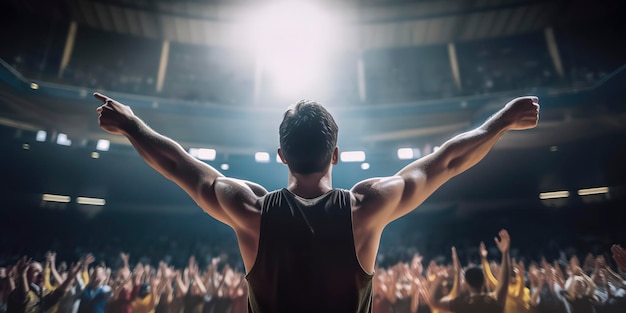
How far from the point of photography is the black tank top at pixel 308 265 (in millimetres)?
814

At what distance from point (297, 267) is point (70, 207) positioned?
9036 mm

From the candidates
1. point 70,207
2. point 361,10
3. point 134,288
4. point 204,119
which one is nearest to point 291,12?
point 361,10

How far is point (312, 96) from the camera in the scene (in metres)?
9.20

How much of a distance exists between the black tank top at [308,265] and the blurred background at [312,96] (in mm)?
6620

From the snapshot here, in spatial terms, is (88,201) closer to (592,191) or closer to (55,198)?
(55,198)

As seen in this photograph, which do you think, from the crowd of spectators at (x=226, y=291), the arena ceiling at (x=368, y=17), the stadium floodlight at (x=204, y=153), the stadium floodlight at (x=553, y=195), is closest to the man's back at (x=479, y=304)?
the crowd of spectators at (x=226, y=291)

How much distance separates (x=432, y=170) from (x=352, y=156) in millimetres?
7854

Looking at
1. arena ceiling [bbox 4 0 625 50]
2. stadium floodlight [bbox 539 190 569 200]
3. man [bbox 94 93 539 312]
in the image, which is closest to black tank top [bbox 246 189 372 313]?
man [bbox 94 93 539 312]

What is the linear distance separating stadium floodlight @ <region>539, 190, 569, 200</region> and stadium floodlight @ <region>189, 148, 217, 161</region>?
8.55 m

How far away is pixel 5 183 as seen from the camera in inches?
261

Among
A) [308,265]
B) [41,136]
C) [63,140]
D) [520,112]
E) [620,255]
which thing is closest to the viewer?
[308,265]

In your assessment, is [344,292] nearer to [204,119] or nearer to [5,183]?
[204,119]

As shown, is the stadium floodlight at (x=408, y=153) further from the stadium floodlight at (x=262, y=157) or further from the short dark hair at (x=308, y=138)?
the short dark hair at (x=308, y=138)

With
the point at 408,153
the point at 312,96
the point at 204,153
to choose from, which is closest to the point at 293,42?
the point at 312,96
